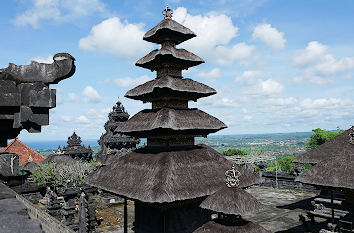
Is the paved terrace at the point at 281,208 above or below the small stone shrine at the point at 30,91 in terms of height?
below

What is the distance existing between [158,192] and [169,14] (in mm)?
Answer: 9941

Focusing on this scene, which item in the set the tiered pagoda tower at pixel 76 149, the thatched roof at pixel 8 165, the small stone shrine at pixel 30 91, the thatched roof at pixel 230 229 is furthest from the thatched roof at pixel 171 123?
the tiered pagoda tower at pixel 76 149

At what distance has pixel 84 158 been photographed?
4772 centimetres

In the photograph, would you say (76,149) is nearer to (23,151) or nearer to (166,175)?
(23,151)

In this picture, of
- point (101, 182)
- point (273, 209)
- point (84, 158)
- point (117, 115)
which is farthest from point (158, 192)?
point (84, 158)

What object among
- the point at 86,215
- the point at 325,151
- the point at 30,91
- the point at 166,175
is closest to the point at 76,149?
the point at 86,215

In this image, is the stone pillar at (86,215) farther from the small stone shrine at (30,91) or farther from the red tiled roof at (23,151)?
the red tiled roof at (23,151)

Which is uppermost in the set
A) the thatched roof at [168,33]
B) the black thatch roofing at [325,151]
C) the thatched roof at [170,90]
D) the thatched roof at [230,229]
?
the thatched roof at [168,33]

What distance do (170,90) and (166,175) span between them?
4.54 m

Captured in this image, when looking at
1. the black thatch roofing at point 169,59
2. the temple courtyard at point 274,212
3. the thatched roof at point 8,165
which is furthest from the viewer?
the temple courtyard at point 274,212

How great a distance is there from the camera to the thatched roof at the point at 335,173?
45.2 feet

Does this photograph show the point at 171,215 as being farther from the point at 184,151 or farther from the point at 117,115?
the point at 117,115

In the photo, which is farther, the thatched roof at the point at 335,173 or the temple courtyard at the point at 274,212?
the temple courtyard at the point at 274,212

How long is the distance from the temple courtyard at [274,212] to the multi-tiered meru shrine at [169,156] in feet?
28.1
